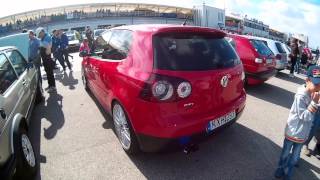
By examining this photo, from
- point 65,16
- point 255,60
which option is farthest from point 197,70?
point 65,16

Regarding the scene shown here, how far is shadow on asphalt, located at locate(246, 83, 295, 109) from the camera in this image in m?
6.92

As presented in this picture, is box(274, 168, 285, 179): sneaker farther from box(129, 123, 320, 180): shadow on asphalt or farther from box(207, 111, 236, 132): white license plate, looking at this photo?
box(207, 111, 236, 132): white license plate

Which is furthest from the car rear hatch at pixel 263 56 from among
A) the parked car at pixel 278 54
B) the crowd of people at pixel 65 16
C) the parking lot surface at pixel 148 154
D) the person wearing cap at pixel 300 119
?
the crowd of people at pixel 65 16

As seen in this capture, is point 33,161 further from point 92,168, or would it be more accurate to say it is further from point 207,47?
point 207,47

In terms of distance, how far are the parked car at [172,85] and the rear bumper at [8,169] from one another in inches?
53.9

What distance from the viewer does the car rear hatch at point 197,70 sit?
319 centimetres

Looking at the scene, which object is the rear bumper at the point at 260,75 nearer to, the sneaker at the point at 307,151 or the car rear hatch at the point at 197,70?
the sneaker at the point at 307,151

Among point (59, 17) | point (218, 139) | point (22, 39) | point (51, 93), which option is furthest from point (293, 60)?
point (59, 17)

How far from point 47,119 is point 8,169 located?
303 cm

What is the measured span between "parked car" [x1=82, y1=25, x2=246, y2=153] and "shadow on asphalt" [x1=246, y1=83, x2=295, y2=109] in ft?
11.0

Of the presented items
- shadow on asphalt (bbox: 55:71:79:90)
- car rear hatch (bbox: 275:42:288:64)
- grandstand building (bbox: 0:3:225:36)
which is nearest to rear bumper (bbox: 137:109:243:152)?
shadow on asphalt (bbox: 55:71:79:90)

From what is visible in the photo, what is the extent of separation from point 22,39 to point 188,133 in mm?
11297

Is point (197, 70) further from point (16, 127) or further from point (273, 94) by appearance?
point (273, 94)

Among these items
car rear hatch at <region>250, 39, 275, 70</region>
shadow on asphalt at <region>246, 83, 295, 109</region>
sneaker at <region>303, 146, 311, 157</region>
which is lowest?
sneaker at <region>303, 146, 311, 157</region>
